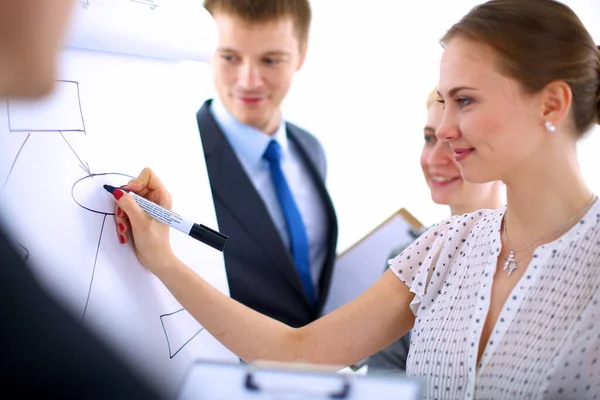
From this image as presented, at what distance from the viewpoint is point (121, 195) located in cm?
122

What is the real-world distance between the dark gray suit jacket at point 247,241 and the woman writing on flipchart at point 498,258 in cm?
69

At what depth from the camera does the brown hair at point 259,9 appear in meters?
2.09

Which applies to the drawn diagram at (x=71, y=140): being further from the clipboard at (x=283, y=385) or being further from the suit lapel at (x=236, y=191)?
the suit lapel at (x=236, y=191)

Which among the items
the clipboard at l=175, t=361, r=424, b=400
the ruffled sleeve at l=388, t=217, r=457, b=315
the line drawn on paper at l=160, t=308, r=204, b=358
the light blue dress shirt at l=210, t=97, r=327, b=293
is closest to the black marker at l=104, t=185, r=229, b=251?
the line drawn on paper at l=160, t=308, r=204, b=358

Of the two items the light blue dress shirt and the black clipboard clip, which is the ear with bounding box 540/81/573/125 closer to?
the black clipboard clip

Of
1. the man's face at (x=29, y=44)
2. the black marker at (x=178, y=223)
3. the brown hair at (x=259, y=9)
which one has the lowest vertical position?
the black marker at (x=178, y=223)

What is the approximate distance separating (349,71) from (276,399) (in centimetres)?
177

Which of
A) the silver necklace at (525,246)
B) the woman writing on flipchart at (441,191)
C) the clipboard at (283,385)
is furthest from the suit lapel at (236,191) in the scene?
the clipboard at (283,385)

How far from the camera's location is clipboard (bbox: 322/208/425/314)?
2326 millimetres

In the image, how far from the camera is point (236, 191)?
2.06 m

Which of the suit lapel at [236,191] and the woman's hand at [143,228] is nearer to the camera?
the woman's hand at [143,228]

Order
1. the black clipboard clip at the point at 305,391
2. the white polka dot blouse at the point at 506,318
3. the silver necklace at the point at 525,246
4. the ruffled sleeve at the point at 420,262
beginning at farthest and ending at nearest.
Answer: the ruffled sleeve at the point at 420,262
the silver necklace at the point at 525,246
the white polka dot blouse at the point at 506,318
the black clipboard clip at the point at 305,391

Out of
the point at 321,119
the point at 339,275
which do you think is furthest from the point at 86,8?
the point at 339,275

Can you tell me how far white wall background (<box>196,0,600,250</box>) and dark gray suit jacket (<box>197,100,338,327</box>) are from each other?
29 cm
